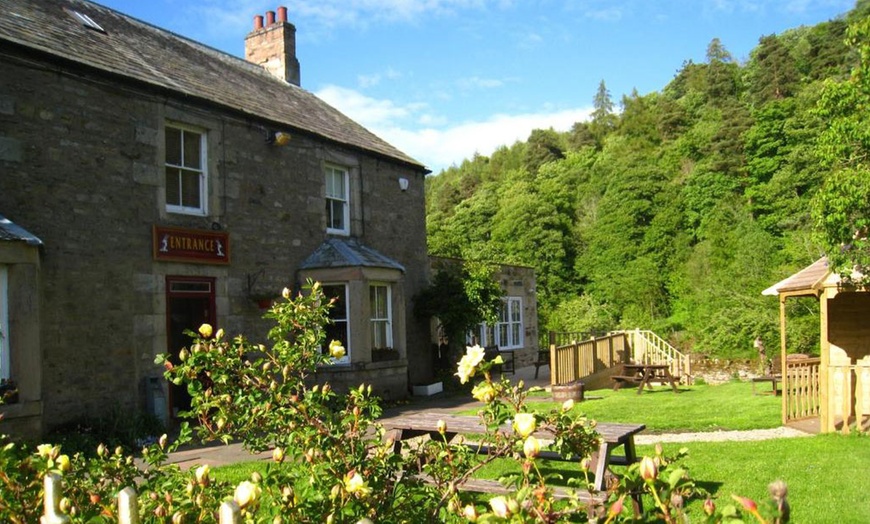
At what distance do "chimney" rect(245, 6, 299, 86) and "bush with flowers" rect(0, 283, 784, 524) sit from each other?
1589 cm

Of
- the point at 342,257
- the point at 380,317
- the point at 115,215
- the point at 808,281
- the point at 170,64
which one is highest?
the point at 170,64

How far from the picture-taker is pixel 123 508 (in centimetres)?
220

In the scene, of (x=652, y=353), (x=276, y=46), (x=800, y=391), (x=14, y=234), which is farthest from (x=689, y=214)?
(x=14, y=234)

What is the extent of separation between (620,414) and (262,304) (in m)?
6.77

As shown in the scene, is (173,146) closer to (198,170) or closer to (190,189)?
(198,170)

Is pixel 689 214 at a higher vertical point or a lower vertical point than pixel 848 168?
higher

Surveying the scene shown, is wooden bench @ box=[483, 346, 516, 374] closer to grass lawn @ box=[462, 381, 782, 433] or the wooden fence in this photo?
grass lawn @ box=[462, 381, 782, 433]

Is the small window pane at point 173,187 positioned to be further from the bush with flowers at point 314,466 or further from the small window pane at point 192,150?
the bush with flowers at point 314,466

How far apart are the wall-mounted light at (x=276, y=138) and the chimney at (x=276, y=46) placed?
5278 millimetres

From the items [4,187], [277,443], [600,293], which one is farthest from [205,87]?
[600,293]

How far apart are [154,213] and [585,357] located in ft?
37.3

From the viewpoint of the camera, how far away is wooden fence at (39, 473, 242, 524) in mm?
2074

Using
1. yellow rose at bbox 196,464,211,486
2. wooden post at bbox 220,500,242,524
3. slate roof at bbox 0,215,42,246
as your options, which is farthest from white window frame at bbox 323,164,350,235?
wooden post at bbox 220,500,242,524

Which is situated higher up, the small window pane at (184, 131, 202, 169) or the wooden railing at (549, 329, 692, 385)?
the small window pane at (184, 131, 202, 169)
